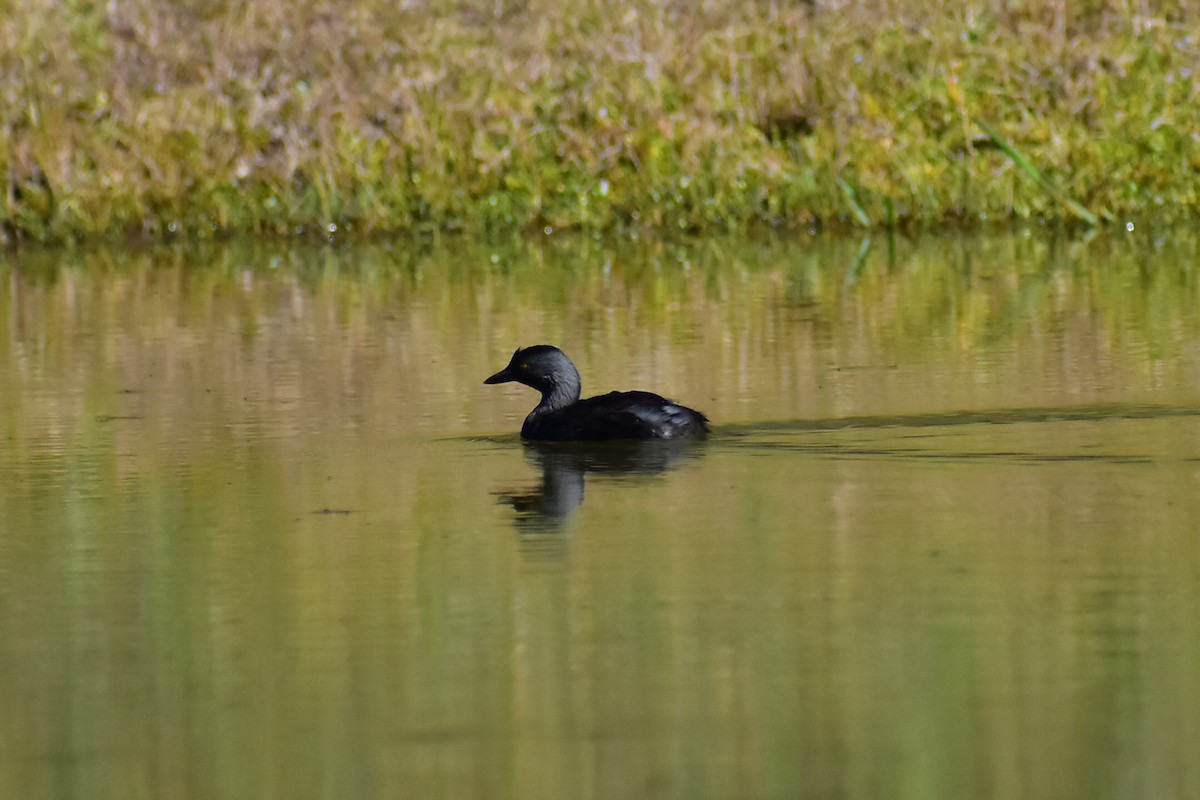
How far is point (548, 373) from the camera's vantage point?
11.6m

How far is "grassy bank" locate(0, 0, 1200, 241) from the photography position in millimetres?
22344

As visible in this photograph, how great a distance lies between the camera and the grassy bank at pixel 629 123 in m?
22.3

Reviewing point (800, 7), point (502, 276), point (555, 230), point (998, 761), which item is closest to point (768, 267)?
point (502, 276)

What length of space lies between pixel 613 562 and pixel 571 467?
2272mm

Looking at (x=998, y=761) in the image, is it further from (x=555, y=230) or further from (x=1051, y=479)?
(x=555, y=230)

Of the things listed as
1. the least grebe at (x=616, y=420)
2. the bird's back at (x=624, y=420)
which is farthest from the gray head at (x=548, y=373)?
the bird's back at (x=624, y=420)

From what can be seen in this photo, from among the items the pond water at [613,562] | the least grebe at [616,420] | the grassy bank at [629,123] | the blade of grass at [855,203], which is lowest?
the pond water at [613,562]

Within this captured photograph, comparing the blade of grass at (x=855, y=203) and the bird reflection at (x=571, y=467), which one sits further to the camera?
the blade of grass at (x=855, y=203)

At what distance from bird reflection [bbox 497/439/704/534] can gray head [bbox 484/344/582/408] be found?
60cm

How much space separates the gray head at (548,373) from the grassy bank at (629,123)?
10701 millimetres

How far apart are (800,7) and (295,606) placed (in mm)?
17268

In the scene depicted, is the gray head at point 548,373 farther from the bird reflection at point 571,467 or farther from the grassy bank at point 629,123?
the grassy bank at point 629,123

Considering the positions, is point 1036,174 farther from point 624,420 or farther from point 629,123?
point 624,420

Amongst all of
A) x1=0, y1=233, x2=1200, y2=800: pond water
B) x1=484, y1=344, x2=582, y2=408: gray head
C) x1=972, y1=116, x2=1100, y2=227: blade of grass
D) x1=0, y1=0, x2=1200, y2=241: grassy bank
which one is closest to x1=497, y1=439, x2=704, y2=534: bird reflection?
x1=0, y1=233, x2=1200, y2=800: pond water
